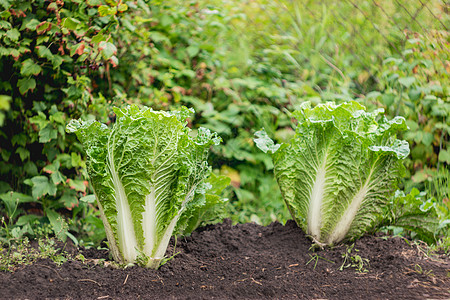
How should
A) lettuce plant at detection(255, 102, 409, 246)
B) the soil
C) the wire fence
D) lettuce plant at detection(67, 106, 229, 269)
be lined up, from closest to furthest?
the soil, lettuce plant at detection(67, 106, 229, 269), lettuce plant at detection(255, 102, 409, 246), the wire fence

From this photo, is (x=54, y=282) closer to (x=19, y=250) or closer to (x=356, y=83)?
(x=19, y=250)

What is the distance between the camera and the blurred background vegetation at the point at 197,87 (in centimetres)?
308

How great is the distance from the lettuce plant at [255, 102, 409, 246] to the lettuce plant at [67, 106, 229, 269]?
29.8 inches

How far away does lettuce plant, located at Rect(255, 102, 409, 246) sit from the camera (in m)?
2.73

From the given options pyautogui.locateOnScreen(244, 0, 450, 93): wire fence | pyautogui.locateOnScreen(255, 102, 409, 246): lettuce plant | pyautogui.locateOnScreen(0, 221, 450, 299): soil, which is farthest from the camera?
pyautogui.locateOnScreen(244, 0, 450, 93): wire fence

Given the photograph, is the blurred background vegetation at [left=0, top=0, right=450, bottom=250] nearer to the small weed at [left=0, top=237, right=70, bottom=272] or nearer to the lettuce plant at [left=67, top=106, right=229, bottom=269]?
the small weed at [left=0, top=237, right=70, bottom=272]

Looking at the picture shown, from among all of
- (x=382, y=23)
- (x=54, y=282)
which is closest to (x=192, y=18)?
(x=382, y=23)

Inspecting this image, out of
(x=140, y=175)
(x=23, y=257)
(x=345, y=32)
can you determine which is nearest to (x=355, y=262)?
(x=140, y=175)

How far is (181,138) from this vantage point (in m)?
2.55

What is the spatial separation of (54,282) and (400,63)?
3.72 metres

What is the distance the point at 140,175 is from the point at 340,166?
1.34 m

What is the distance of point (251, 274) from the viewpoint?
8.29ft

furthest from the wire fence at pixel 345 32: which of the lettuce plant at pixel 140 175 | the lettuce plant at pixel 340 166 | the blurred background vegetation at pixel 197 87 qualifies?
the lettuce plant at pixel 140 175

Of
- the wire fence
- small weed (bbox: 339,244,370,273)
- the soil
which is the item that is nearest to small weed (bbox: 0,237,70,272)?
the soil
